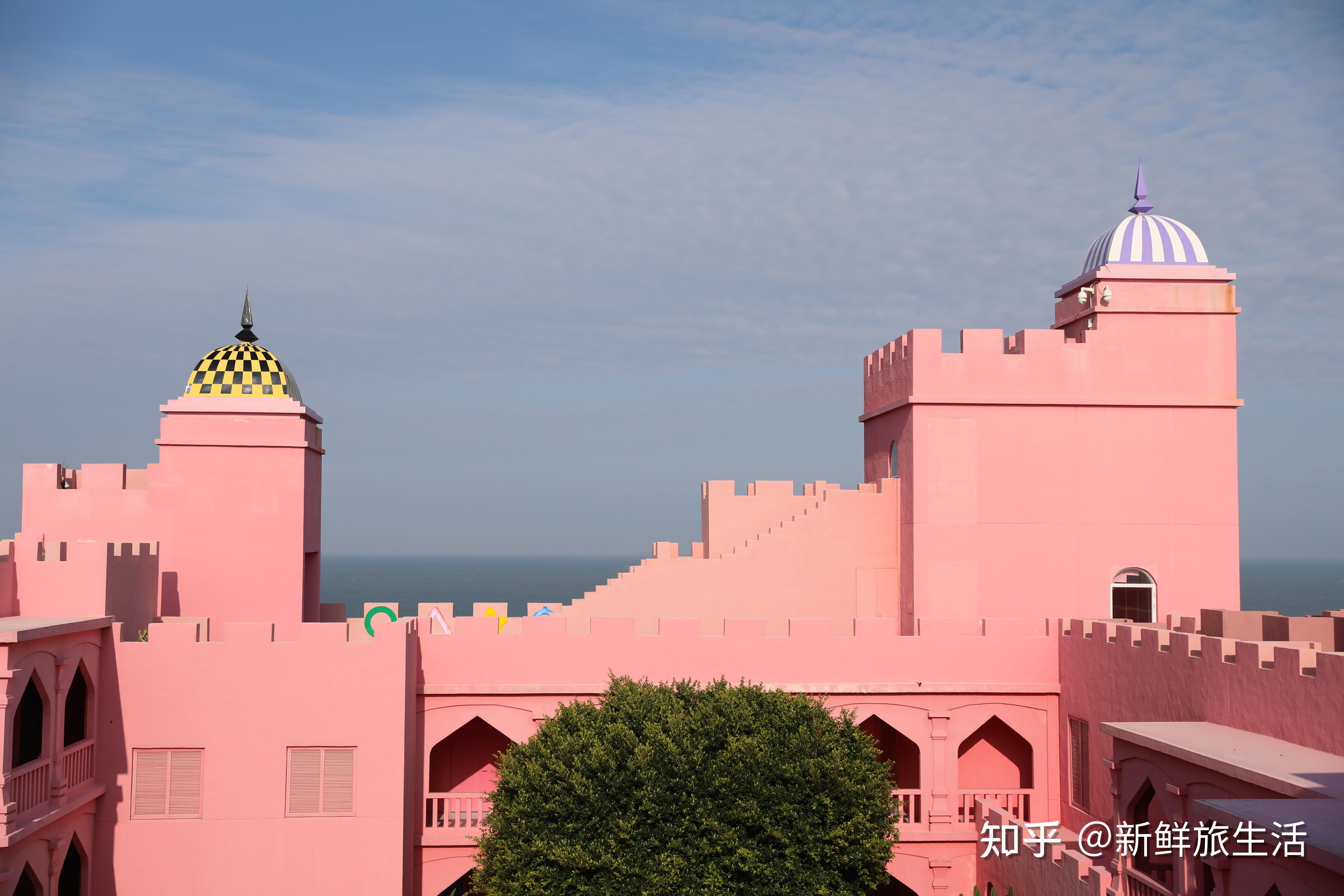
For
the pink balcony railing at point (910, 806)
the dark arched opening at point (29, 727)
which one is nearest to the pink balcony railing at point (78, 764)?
the dark arched opening at point (29, 727)

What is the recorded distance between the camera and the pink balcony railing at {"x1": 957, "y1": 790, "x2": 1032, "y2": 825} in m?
20.1

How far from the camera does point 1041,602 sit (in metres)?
22.8

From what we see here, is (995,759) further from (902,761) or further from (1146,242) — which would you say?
(1146,242)

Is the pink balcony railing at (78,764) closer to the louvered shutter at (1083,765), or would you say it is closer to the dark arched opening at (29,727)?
the dark arched opening at (29,727)

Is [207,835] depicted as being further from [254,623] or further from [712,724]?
[712,724]

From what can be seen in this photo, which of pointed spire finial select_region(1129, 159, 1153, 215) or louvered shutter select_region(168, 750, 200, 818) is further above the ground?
pointed spire finial select_region(1129, 159, 1153, 215)

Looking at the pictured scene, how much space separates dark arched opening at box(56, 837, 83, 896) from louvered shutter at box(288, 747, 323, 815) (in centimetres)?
322

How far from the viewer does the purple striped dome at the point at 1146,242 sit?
23.3m

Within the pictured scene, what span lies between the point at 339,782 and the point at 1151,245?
1921 cm

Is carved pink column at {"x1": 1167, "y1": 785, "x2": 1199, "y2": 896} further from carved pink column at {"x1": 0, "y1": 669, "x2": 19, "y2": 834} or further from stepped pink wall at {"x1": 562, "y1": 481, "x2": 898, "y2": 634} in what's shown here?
carved pink column at {"x1": 0, "y1": 669, "x2": 19, "y2": 834}

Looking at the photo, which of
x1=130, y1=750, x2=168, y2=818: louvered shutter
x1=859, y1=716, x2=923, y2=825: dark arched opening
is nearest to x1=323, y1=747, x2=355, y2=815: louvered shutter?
x1=130, y1=750, x2=168, y2=818: louvered shutter

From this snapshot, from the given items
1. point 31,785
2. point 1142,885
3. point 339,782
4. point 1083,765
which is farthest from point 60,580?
point 1083,765

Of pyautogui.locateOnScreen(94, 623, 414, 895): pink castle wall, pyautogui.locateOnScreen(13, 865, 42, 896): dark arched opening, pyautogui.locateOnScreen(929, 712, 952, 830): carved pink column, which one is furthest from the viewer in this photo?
pyautogui.locateOnScreen(929, 712, 952, 830): carved pink column

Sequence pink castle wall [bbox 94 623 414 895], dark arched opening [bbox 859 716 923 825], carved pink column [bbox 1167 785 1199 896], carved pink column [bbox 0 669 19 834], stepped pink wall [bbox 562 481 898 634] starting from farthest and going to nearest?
1. stepped pink wall [bbox 562 481 898 634]
2. dark arched opening [bbox 859 716 923 825]
3. pink castle wall [bbox 94 623 414 895]
4. carved pink column [bbox 0 669 19 834]
5. carved pink column [bbox 1167 785 1199 896]
